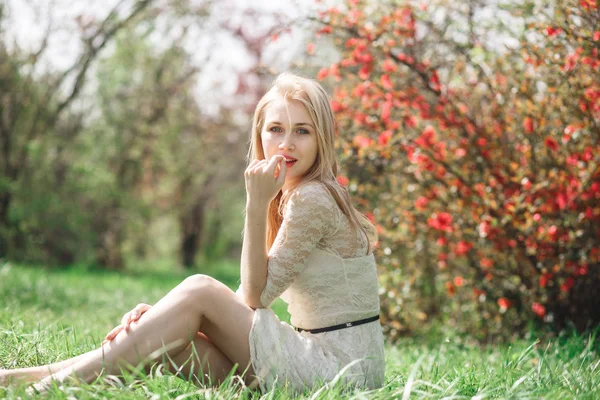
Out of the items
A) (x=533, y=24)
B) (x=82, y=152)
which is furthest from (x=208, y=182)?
(x=533, y=24)

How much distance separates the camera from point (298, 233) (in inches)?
91.0

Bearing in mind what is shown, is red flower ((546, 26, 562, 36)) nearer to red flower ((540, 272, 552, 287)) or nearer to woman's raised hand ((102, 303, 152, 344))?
red flower ((540, 272, 552, 287))

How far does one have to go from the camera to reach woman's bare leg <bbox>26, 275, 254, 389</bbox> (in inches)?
83.7

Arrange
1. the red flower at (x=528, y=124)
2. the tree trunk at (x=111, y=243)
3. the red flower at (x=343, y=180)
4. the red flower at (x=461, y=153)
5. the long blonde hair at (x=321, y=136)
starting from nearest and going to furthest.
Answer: the long blonde hair at (x=321, y=136), the red flower at (x=528, y=124), the red flower at (x=461, y=153), the red flower at (x=343, y=180), the tree trunk at (x=111, y=243)

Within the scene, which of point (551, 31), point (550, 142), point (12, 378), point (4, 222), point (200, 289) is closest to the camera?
point (12, 378)

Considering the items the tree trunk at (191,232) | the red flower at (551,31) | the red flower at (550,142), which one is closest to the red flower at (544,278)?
the red flower at (550,142)

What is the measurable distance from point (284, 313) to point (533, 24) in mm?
3357

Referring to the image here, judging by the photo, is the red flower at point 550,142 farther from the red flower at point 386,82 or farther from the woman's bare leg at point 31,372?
the woman's bare leg at point 31,372

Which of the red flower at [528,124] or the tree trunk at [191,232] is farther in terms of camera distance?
the tree trunk at [191,232]

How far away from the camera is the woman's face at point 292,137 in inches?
99.3

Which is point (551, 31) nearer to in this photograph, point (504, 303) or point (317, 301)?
point (504, 303)

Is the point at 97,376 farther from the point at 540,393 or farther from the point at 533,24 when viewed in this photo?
the point at 533,24

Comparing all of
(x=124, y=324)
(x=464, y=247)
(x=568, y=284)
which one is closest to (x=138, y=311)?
(x=124, y=324)

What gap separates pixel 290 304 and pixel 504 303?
2.34m
